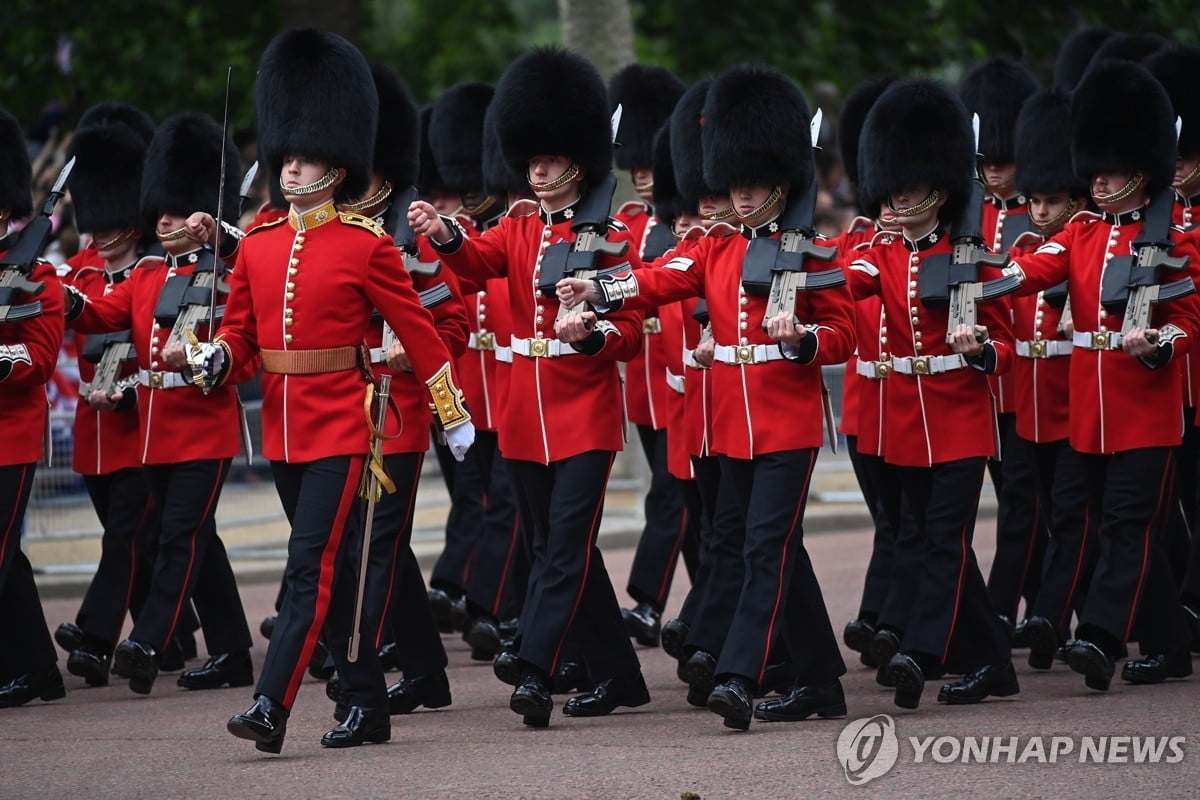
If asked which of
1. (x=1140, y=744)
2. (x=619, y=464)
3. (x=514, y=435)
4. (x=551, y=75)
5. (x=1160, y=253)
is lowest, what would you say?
(x=619, y=464)

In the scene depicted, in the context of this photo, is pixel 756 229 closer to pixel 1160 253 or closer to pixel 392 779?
pixel 1160 253

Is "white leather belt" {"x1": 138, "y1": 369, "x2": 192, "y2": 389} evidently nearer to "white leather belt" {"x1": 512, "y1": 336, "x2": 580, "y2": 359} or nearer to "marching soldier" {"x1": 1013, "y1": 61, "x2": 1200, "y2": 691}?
"white leather belt" {"x1": 512, "y1": 336, "x2": 580, "y2": 359}

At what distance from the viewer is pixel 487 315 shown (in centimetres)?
778

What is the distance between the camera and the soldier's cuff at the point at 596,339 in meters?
5.97

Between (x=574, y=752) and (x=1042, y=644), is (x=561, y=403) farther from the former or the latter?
(x=1042, y=644)

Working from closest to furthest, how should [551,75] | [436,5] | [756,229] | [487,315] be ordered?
[756,229], [551,75], [487,315], [436,5]

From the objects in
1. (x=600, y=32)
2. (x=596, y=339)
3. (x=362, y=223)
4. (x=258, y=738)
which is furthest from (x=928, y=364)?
(x=600, y=32)

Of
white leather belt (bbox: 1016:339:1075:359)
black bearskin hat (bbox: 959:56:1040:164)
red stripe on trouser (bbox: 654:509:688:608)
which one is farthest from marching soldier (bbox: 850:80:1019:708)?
black bearskin hat (bbox: 959:56:1040:164)

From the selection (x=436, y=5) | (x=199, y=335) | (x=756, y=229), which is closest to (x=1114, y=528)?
(x=756, y=229)

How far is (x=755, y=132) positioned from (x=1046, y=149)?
5.58ft

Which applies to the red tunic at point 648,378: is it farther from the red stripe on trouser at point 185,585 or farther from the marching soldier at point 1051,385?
the red stripe on trouser at point 185,585

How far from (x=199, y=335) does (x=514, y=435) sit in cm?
132

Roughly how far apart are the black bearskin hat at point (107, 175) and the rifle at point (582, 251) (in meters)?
1.74

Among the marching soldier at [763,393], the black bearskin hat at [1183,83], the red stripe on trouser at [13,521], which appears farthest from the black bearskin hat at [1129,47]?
the red stripe on trouser at [13,521]
